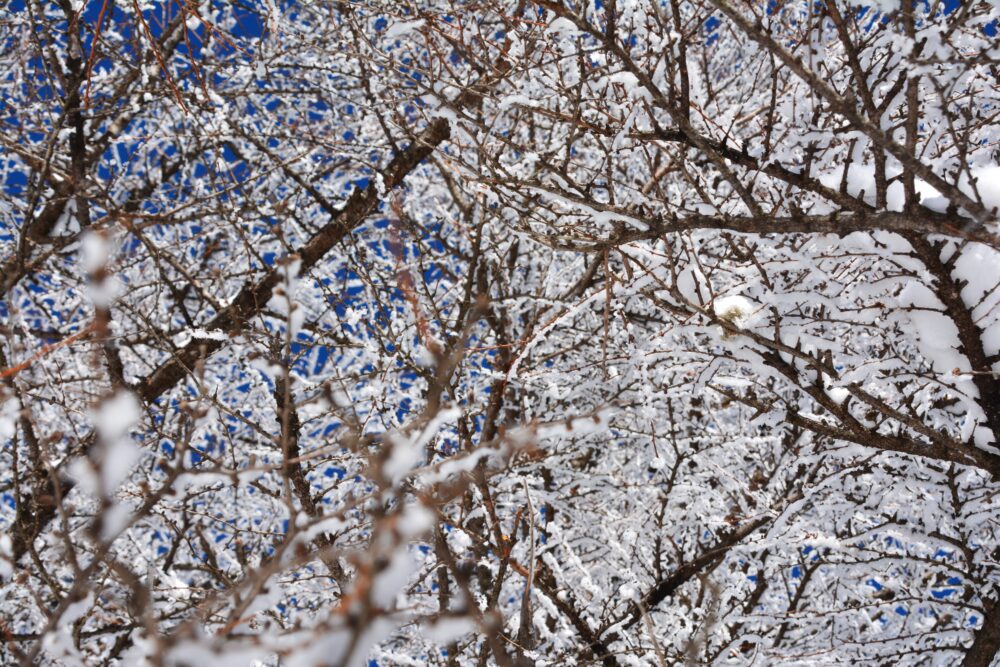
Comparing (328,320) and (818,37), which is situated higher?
(328,320)

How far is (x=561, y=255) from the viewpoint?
19.4 ft

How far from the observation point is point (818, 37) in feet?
7.07

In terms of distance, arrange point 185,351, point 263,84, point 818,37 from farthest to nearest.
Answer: point 263,84 < point 185,351 < point 818,37

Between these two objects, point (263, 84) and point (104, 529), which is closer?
point (104, 529)

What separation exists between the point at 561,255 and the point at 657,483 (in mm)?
2068

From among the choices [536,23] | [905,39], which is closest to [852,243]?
[905,39]

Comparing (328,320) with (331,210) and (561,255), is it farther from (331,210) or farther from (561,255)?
(561,255)

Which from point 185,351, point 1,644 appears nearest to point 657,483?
point 185,351

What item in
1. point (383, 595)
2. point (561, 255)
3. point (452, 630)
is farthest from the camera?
point (561, 255)

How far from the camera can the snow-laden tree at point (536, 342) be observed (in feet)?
5.20

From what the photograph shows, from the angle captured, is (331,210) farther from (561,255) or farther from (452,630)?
(452,630)

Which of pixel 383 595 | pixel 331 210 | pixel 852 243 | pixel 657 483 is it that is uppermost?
pixel 331 210

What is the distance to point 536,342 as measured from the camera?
10.8 ft

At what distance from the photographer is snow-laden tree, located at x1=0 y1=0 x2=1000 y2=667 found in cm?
158
